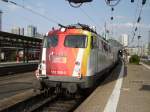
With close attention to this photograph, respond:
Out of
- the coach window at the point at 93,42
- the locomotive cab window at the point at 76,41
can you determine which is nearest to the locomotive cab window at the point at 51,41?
the locomotive cab window at the point at 76,41

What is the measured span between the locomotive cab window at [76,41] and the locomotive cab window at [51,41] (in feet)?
1.44

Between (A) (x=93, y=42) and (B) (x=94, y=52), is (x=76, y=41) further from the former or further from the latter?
(B) (x=94, y=52)

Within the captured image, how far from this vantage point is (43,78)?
14102 mm

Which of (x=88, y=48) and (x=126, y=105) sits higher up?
(x=88, y=48)

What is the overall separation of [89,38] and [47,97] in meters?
3.18

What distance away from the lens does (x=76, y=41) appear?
14.5 meters

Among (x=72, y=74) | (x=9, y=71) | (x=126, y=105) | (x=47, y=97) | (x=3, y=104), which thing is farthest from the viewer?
(x=9, y=71)

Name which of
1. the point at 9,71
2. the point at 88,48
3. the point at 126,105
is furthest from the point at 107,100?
the point at 9,71

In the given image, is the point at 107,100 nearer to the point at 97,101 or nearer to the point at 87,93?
the point at 97,101

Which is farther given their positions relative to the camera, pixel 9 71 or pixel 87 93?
pixel 9 71

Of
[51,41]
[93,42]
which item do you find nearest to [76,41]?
[93,42]

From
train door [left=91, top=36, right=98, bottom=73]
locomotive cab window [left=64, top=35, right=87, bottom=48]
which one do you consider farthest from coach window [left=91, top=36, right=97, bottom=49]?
locomotive cab window [left=64, top=35, right=87, bottom=48]

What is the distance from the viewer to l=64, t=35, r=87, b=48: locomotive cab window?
14386 mm

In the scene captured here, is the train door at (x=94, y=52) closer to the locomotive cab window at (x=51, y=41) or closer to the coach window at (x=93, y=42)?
the coach window at (x=93, y=42)
